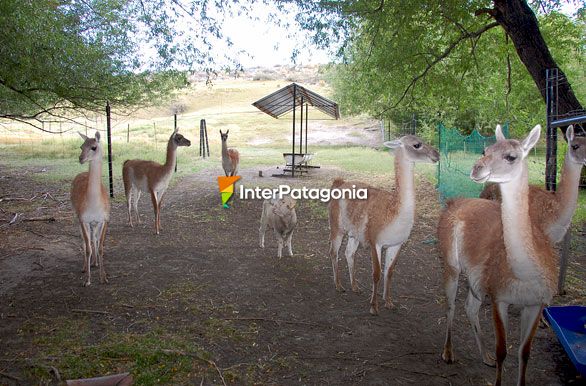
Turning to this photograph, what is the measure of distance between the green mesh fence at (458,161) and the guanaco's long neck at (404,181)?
15.8 ft

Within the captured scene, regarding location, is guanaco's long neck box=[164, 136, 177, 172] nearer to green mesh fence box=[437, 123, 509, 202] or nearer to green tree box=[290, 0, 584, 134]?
green tree box=[290, 0, 584, 134]

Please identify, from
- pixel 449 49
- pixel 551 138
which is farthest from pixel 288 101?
pixel 551 138

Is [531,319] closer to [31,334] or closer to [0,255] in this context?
[31,334]

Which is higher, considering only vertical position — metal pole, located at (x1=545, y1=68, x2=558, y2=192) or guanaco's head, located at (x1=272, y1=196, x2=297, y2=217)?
metal pole, located at (x1=545, y1=68, x2=558, y2=192)

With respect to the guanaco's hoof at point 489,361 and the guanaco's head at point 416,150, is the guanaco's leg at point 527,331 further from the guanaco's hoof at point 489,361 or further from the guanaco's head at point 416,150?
the guanaco's head at point 416,150

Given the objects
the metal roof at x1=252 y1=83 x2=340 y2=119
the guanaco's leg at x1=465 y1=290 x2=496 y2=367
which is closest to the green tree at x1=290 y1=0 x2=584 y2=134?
the metal roof at x1=252 y1=83 x2=340 y2=119

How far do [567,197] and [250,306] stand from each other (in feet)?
12.0

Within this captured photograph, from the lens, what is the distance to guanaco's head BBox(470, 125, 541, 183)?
300 cm

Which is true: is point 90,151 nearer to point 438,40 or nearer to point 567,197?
point 567,197

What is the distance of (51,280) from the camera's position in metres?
5.67

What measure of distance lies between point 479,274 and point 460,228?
553mm

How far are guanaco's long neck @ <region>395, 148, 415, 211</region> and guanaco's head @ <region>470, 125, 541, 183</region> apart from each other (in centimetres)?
166

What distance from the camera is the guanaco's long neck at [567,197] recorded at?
178 inches

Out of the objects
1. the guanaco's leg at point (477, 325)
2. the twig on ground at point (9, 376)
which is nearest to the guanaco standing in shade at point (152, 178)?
the twig on ground at point (9, 376)
